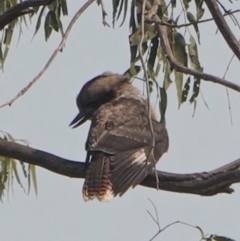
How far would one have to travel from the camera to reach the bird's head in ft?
21.1

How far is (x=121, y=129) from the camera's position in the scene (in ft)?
18.5

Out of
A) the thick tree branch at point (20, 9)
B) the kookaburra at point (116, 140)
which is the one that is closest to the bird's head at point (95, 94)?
the kookaburra at point (116, 140)

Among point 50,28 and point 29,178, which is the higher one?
point 50,28

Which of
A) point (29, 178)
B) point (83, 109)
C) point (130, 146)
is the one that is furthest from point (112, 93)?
point (130, 146)

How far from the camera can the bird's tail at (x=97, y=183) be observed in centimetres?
507

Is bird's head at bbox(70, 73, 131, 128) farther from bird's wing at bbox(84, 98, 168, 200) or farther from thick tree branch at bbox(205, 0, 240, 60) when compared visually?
thick tree branch at bbox(205, 0, 240, 60)

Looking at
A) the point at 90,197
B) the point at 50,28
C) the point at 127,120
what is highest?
the point at 50,28

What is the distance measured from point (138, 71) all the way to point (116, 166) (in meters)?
0.63

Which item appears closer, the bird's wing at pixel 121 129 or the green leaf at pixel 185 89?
the green leaf at pixel 185 89

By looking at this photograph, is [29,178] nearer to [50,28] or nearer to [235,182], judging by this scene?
[50,28]

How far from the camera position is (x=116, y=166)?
526 centimetres

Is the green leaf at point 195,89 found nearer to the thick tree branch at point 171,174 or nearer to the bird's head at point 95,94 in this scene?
the thick tree branch at point 171,174

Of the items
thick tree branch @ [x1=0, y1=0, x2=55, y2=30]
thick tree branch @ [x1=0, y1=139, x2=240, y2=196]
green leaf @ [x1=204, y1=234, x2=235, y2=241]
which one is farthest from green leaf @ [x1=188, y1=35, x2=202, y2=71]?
green leaf @ [x1=204, y1=234, x2=235, y2=241]

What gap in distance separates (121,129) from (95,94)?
37.1 inches
